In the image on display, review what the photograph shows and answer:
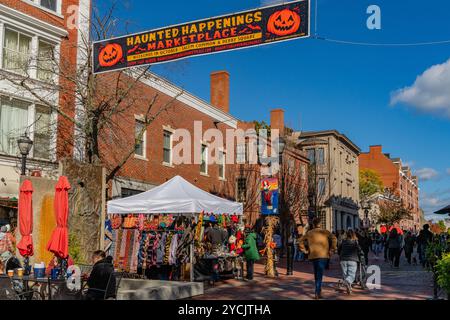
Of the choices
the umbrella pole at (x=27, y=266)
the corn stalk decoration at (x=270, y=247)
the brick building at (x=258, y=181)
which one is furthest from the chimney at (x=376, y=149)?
the umbrella pole at (x=27, y=266)

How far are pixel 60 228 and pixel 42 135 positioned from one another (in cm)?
1022

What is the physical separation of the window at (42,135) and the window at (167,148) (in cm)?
714

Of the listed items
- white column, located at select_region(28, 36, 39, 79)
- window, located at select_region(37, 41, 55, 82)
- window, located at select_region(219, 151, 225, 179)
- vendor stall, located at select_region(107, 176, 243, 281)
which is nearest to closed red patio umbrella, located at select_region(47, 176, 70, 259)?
vendor stall, located at select_region(107, 176, 243, 281)

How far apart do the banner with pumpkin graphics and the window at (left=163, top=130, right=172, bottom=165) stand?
483 inches

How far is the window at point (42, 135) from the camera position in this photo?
61.3ft

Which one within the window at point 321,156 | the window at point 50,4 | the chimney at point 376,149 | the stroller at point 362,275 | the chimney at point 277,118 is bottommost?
the stroller at point 362,275

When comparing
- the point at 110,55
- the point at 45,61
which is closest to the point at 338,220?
the point at 45,61

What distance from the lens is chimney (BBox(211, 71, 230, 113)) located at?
33.6 meters

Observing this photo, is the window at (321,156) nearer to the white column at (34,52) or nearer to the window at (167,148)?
the window at (167,148)

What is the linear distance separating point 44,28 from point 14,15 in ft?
4.36

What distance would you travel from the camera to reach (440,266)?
24.3 feet

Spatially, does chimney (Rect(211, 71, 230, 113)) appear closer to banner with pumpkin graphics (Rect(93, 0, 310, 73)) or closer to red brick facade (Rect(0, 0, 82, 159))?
red brick facade (Rect(0, 0, 82, 159))

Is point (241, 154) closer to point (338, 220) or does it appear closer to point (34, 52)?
point (34, 52)
